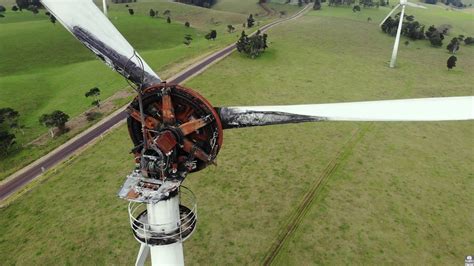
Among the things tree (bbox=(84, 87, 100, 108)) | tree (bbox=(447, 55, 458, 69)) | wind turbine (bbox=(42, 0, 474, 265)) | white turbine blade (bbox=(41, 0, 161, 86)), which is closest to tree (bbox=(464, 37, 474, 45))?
tree (bbox=(447, 55, 458, 69))

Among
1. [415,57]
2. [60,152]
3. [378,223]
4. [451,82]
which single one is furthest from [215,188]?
[415,57]

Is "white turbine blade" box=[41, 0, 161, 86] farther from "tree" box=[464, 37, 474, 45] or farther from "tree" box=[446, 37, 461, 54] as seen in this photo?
"tree" box=[464, 37, 474, 45]

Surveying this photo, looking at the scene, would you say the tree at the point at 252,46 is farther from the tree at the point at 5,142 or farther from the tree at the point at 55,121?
the tree at the point at 5,142

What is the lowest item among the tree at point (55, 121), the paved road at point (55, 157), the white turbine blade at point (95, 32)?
the paved road at point (55, 157)

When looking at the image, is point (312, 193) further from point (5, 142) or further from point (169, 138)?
point (5, 142)

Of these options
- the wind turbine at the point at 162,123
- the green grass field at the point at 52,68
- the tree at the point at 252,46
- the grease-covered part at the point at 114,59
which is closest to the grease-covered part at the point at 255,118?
the wind turbine at the point at 162,123

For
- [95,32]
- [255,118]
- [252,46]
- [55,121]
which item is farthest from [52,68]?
[255,118]

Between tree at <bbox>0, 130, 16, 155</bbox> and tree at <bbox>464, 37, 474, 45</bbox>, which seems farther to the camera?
tree at <bbox>464, 37, 474, 45</bbox>
